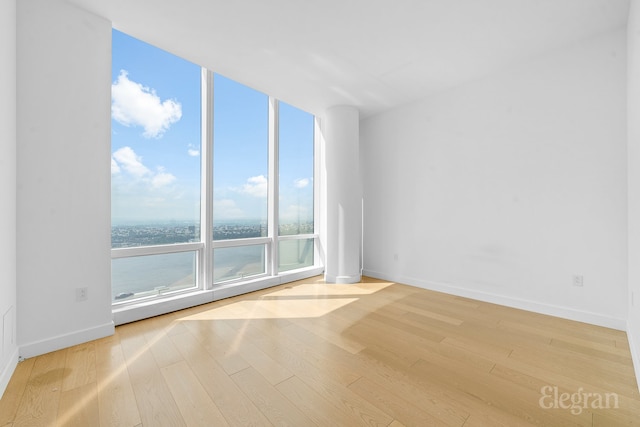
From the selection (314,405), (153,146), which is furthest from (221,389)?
(153,146)

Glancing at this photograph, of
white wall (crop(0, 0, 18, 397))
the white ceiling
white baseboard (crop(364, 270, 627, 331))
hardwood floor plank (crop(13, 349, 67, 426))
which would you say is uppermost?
the white ceiling

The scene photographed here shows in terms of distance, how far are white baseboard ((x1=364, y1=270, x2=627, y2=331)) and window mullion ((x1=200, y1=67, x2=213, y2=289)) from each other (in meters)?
2.82

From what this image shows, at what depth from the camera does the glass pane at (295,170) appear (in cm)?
425

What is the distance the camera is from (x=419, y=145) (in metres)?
3.97

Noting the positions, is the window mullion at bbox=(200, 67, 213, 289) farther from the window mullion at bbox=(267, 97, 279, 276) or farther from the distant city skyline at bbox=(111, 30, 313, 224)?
the window mullion at bbox=(267, 97, 279, 276)

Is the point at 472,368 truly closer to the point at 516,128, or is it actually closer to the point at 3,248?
the point at 516,128

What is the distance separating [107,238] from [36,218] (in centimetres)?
47

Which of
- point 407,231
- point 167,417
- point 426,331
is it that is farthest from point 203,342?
point 407,231

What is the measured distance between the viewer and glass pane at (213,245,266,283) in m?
3.46

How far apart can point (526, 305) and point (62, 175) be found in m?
4.72

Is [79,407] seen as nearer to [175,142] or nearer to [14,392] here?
[14,392]

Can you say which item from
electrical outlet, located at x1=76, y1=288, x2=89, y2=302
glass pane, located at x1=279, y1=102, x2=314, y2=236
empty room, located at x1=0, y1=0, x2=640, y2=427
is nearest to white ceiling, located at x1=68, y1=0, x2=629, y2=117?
empty room, located at x1=0, y1=0, x2=640, y2=427

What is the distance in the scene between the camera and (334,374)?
69.7 inches

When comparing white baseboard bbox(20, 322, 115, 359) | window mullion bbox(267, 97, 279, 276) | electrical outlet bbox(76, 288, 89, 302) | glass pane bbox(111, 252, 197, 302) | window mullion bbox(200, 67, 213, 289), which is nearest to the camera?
white baseboard bbox(20, 322, 115, 359)
